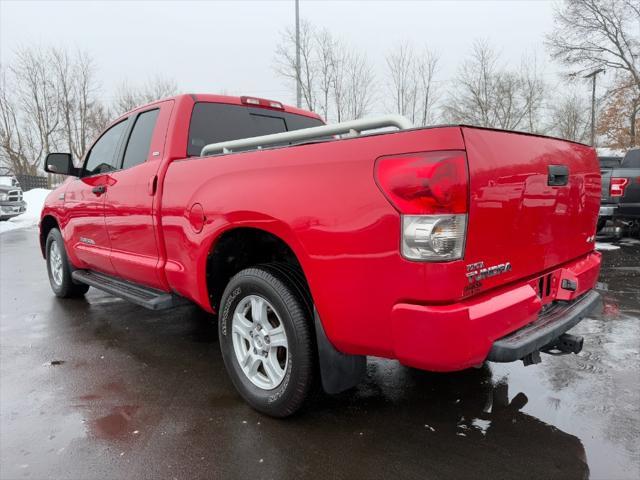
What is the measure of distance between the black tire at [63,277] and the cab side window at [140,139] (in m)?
1.84

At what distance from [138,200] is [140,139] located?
0.66 metres

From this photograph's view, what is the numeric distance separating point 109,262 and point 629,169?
8804 mm

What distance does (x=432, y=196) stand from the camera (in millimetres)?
1851

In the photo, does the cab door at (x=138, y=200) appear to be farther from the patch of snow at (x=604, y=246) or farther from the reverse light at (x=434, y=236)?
the patch of snow at (x=604, y=246)

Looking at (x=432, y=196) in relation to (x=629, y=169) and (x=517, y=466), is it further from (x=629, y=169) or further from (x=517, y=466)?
(x=629, y=169)

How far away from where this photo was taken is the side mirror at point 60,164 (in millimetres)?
4496

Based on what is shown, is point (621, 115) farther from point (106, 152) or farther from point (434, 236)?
point (434, 236)

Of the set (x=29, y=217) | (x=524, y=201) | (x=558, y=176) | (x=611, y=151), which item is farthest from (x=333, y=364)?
(x=611, y=151)

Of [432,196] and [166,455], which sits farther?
[166,455]

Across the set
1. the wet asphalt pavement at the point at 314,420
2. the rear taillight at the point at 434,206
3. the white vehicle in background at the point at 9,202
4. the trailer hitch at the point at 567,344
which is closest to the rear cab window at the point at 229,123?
the wet asphalt pavement at the point at 314,420

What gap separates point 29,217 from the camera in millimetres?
17031

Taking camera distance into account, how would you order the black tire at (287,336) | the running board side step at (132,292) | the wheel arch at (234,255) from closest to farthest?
the black tire at (287,336) < the wheel arch at (234,255) < the running board side step at (132,292)

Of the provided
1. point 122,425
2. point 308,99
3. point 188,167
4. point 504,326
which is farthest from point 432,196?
point 308,99

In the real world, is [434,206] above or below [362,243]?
above
